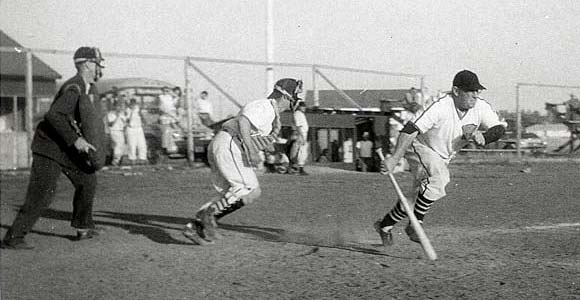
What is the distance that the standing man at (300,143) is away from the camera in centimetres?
594

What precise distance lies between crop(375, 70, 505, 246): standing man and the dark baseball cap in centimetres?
9

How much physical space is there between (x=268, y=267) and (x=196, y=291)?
0.51 meters

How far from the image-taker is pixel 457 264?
3.62 meters

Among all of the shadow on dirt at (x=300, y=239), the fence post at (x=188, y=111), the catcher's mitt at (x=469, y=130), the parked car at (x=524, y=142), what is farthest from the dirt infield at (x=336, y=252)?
the fence post at (x=188, y=111)

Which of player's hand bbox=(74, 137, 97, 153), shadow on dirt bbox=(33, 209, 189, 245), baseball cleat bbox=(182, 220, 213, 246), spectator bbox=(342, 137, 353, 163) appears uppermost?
player's hand bbox=(74, 137, 97, 153)

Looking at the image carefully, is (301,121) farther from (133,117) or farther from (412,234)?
(412,234)

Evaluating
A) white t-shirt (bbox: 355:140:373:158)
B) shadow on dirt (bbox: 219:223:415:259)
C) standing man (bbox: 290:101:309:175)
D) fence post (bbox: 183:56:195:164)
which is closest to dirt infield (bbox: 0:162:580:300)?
shadow on dirt (bbox: 219:223:415:259)

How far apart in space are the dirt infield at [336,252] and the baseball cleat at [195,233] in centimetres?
6

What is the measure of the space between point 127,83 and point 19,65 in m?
0.98

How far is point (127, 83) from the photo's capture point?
6.57m

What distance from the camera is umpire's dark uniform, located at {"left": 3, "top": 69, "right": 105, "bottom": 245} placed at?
4219 millimetres

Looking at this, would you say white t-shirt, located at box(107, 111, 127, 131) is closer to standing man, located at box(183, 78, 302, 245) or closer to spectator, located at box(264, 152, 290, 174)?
spectator, located at box(264, 152, 290, 174)

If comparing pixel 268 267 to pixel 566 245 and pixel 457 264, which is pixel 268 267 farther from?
pixel 566 245

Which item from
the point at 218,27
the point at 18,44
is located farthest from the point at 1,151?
the point at 218,27
